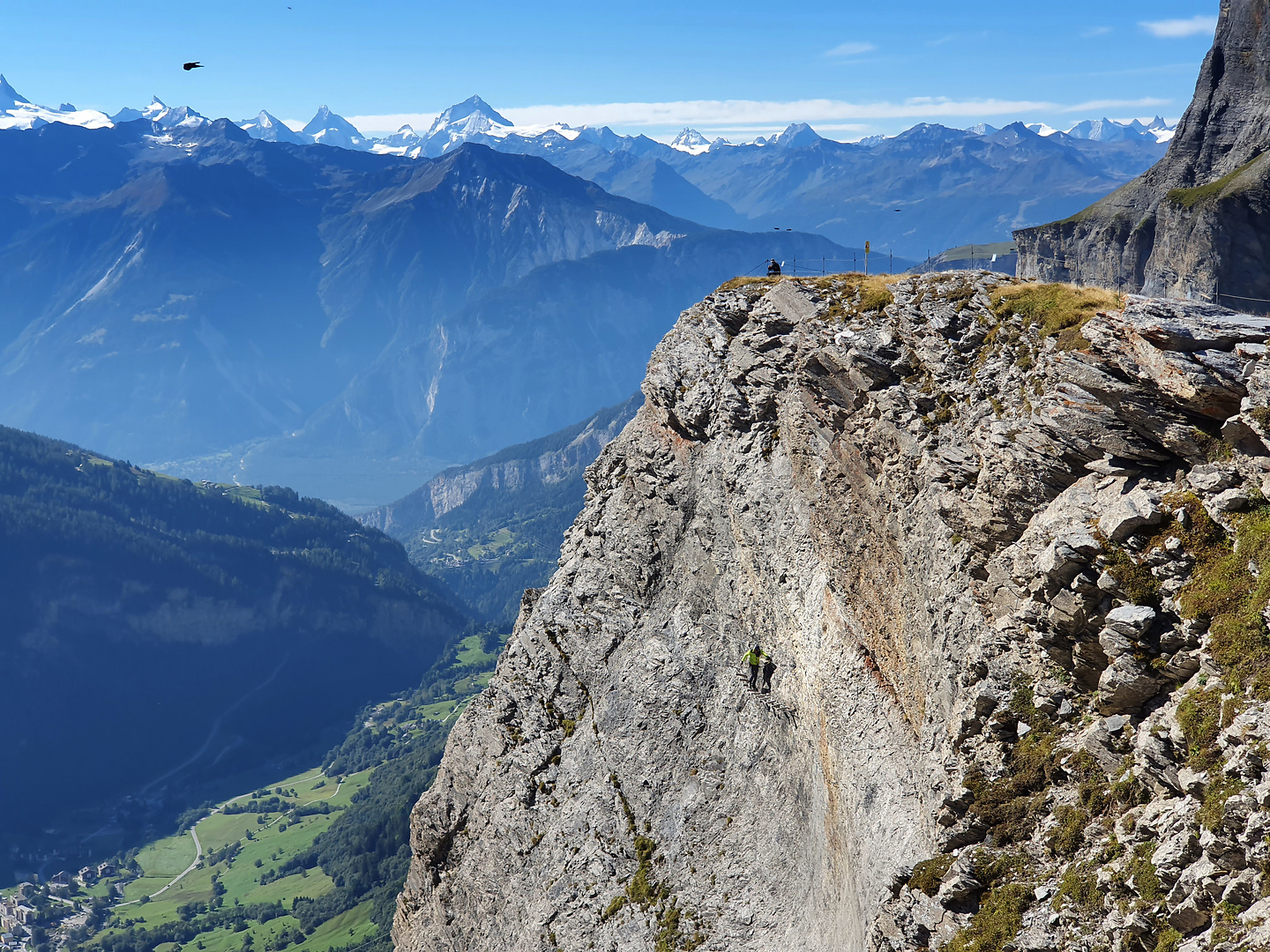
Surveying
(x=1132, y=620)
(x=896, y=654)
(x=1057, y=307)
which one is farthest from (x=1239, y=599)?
(x=896, y=654)

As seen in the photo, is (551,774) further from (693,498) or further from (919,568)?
(919,568)

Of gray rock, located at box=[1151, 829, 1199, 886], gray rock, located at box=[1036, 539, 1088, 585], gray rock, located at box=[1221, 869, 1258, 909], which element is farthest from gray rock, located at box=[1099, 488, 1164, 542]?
gray rock, located at box=[1221, 869, 1258, 909]

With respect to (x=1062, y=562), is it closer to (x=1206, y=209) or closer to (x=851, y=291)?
(x=851, y=291)

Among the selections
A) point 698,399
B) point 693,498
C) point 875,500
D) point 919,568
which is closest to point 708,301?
point 698,399

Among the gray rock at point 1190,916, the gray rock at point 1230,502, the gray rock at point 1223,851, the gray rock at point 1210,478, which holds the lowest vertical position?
the gray rock at point 1190,916

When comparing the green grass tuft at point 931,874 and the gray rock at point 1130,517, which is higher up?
the gray rock at point 1130,517

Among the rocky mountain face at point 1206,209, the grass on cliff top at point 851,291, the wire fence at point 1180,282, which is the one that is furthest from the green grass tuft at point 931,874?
the rocky mountain face at point 1206,209

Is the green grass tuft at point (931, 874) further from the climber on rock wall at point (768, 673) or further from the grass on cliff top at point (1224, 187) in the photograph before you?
the grass on cliff top at point (1224, 187)

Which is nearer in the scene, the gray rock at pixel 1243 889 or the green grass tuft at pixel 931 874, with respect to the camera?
the gray rock at pixel 1243 889
